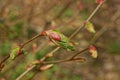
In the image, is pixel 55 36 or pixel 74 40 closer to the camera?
pixel 55 36

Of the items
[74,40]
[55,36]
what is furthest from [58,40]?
[74,40]

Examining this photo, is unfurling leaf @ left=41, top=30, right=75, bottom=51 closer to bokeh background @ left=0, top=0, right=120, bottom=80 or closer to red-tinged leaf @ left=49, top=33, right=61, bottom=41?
red-tinged leaf @ left=49, top=33, right=61, bottom=41

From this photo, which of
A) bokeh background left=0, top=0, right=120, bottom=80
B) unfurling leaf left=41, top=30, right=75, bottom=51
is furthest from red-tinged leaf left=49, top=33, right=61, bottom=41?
bokeh background left=0, top=0, right=120, bottom=80

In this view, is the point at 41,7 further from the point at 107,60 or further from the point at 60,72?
the point at 107,60

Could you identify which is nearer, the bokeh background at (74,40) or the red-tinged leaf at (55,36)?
the red-tinged leaf at (55,36)

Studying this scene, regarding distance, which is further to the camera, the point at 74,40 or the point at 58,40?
the point at 74,40

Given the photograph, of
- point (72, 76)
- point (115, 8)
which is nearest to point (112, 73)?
point (72, 76)

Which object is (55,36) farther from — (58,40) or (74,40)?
(74,40)

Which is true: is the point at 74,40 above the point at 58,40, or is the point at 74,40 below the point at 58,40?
above

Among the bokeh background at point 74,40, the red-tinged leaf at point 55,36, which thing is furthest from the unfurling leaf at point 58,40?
the bokeh background at point 74,40

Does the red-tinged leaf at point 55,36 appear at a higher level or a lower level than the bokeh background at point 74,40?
lower

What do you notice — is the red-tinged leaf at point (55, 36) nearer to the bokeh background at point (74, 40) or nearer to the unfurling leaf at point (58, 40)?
the unfurling leaf at point (58, 40)
